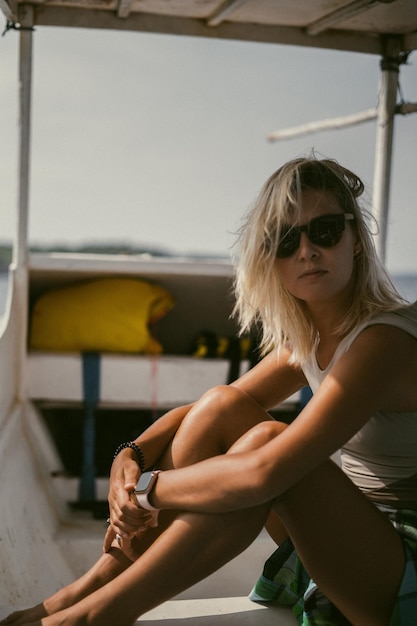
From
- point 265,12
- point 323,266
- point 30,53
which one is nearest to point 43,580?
point 323,266

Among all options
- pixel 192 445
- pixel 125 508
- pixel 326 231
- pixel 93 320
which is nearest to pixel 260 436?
pixel 192 445

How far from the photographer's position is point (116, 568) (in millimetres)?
1832

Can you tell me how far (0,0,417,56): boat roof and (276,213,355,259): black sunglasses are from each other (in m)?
1.49

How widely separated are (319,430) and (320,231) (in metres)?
0.45

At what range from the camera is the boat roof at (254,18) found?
3025 millimetres

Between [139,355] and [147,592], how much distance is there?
1918 millimetres

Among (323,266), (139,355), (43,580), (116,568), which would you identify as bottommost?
(43,580)

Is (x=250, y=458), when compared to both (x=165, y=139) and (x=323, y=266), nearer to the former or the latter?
(x=323, y=266)

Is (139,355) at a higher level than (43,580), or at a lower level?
higher

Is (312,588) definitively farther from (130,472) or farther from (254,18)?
(254,18)

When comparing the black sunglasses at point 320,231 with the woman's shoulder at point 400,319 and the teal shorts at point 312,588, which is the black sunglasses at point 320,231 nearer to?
the woman's shoulder at point 400,319

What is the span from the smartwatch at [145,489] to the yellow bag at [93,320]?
174cm

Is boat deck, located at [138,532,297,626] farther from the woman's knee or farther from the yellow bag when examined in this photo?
the yellow bag

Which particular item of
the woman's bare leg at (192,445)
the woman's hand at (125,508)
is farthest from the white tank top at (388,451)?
the woman's hand at (125,508)
